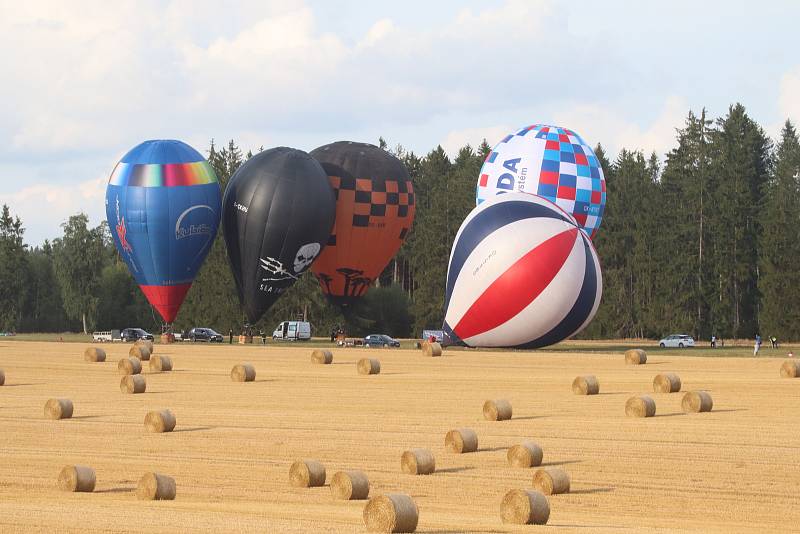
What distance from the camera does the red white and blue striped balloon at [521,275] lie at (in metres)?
56.7

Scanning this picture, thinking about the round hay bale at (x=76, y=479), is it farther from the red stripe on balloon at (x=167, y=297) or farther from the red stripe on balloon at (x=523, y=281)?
the red stripe on balloon at (x=167, y=297)

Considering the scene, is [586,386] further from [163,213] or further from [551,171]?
[163,213]

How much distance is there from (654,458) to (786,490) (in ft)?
13.6

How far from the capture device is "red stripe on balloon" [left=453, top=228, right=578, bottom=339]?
56.4 meters

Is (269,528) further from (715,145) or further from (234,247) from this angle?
(715,145)

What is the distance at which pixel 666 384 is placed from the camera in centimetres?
4203

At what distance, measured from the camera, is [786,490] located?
2642 cm

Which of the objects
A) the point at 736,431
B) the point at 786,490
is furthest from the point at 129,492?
the point at 736,431

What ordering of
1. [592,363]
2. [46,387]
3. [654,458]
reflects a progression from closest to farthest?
[654,458]
[46,387]
[592,363]

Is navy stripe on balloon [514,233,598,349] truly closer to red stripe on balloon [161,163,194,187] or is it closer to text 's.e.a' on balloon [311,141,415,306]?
text 's.e.a' on balloon [311,141,415,306]

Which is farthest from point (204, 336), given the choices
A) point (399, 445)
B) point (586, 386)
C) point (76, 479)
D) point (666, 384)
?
point (76, 479)

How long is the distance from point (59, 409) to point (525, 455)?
14596 mm

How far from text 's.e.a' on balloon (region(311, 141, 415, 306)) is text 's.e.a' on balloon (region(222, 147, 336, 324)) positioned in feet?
9.14

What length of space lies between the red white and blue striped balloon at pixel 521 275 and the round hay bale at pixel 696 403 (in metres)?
18.8
